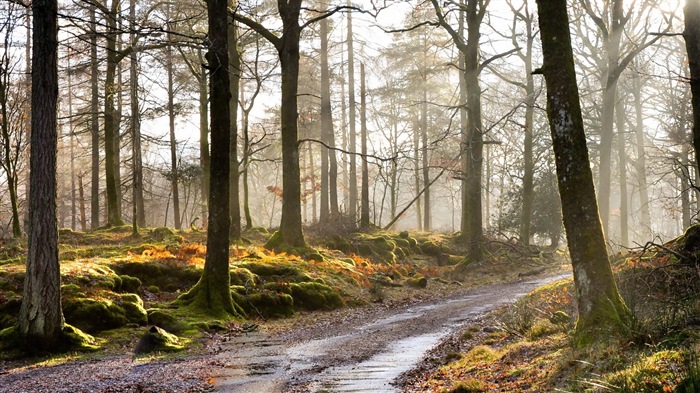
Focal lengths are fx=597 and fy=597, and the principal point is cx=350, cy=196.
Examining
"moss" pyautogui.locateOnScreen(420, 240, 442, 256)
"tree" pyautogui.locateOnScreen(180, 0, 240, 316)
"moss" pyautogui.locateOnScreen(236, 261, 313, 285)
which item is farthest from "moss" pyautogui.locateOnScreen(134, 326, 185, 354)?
"moss" pyautogui.locateOnScreen(420, 240, 442, 256)

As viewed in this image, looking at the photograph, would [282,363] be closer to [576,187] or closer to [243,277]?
[576,187]

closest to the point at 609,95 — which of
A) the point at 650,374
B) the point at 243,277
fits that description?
the point at 243,277

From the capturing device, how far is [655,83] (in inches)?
1332

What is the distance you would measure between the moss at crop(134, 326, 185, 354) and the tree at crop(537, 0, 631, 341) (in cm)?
631

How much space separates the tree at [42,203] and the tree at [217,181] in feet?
10.6

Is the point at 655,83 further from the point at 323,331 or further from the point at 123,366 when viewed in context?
the point at 123,366

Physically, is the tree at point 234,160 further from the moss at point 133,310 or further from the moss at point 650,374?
the moss at point 650,374

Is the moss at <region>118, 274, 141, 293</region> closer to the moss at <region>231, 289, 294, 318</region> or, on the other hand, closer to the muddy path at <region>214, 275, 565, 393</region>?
the moss at <region>231, 289, 294, 318</region>

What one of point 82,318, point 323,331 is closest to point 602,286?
point 323,331

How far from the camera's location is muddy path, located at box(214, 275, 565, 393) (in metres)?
7.43

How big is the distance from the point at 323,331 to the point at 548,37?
6944mm

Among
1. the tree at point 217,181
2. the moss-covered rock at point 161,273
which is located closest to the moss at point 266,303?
the tree at point 217,181

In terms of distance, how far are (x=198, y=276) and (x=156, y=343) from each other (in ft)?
15.3

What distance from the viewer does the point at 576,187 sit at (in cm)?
734
